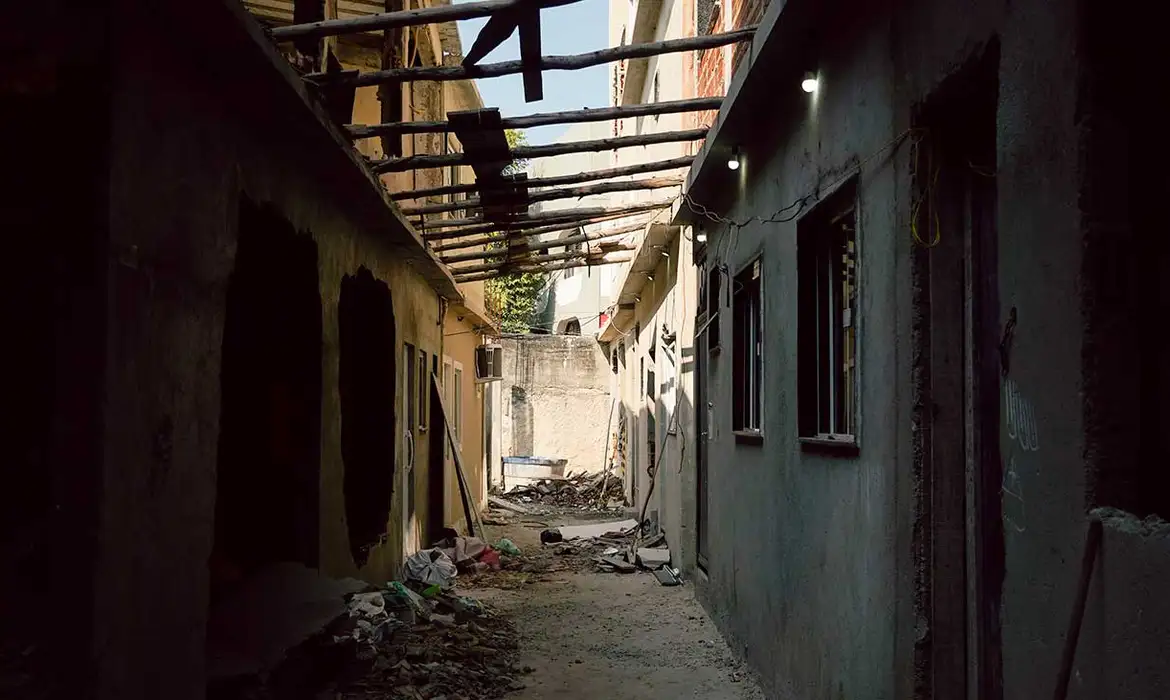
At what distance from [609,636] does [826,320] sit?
3973 mm

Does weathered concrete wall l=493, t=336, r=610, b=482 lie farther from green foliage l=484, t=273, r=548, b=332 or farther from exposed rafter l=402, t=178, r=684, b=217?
exposed rafter l=402, t=178, r=684, b=217

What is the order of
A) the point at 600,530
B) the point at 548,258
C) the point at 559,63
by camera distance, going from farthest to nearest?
the point at 600,530 < the point at 548,258 < the point at 559,63

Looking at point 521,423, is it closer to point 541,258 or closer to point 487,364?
point 487,364

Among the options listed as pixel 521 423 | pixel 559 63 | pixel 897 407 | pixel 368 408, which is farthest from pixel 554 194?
pixel 521 423

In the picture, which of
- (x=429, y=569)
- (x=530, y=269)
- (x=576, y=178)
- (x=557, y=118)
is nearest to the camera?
(x=557, y=118)

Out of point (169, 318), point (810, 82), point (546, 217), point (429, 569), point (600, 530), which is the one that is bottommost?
point (600, 530)

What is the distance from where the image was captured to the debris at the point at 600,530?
14016 millimetres

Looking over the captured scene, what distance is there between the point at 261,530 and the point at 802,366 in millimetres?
3848

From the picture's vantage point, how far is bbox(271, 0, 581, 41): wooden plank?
466 cm

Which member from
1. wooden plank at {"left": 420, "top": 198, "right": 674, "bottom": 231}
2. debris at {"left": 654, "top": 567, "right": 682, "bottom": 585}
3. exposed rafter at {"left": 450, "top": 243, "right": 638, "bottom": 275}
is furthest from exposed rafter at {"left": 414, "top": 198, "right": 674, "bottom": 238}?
debris at {"left": 654, "top": 567, "right": 682, "bottom": 585}

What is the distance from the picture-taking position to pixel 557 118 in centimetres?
609

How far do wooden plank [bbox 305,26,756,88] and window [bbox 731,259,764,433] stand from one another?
1.95 m

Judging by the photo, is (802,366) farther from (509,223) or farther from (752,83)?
(509,223)

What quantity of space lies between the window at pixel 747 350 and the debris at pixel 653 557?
427cm
